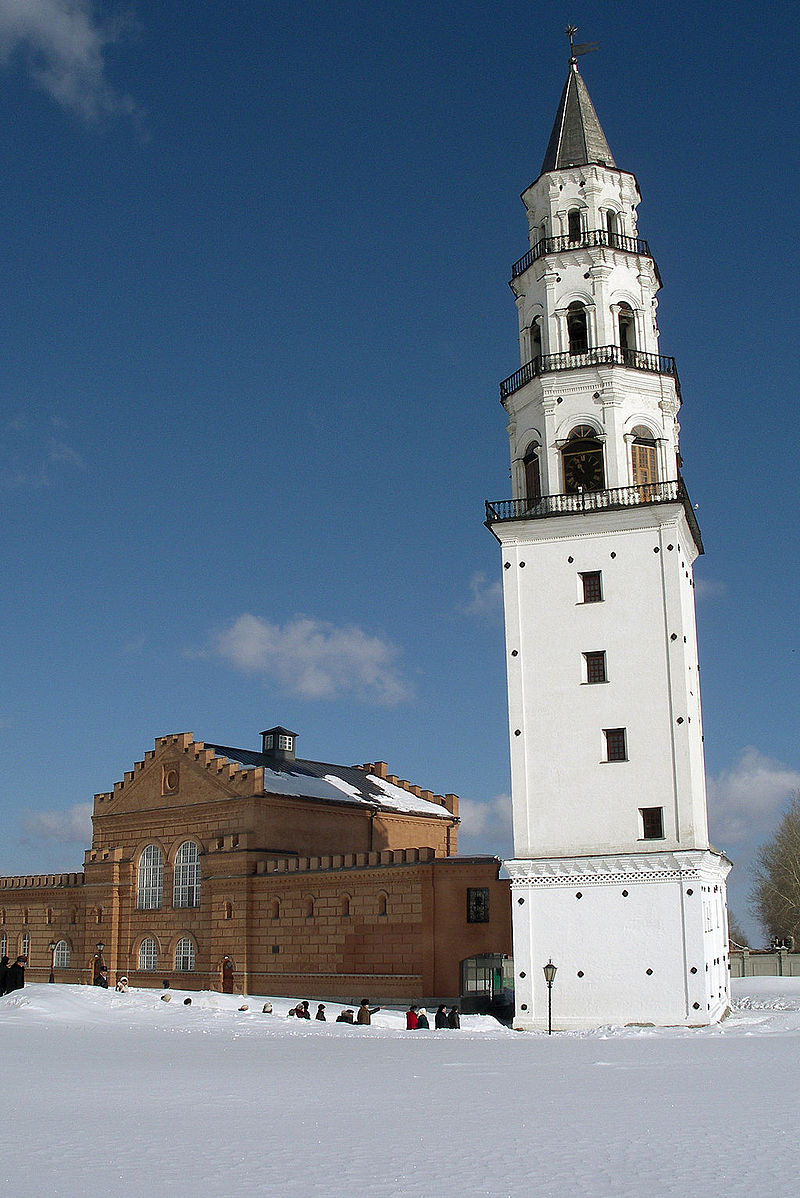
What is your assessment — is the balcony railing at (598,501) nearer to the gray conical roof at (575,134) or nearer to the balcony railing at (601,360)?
the balcony railing at (601,360)

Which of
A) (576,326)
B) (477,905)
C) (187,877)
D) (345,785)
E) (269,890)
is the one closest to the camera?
(576,326)

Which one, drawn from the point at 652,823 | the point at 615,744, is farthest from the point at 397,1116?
the point at 615,744

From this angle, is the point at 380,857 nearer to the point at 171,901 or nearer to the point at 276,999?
the point at 276,999

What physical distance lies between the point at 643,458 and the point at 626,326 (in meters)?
5.36

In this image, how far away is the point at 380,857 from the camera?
43.2m

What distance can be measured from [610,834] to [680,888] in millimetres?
2498

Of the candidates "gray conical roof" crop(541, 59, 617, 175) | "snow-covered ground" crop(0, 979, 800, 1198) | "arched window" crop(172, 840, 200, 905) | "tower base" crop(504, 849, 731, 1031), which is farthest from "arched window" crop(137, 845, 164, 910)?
"gray conical roof" crop(541, 59, 617, 175)

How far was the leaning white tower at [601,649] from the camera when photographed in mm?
33312

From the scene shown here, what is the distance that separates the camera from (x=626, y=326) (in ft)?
131

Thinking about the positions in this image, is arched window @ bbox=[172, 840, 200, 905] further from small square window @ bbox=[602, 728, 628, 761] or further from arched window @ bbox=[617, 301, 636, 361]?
arched window @ bbox=[617, 301, 636, 361]

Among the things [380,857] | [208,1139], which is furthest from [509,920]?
[208,1139]

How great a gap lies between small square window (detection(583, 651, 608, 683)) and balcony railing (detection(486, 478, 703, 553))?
454cm

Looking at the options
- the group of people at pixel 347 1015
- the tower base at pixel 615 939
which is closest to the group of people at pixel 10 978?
the group of people at pixel 347 1015

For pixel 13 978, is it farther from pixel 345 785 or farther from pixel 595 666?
pixel 595 666
